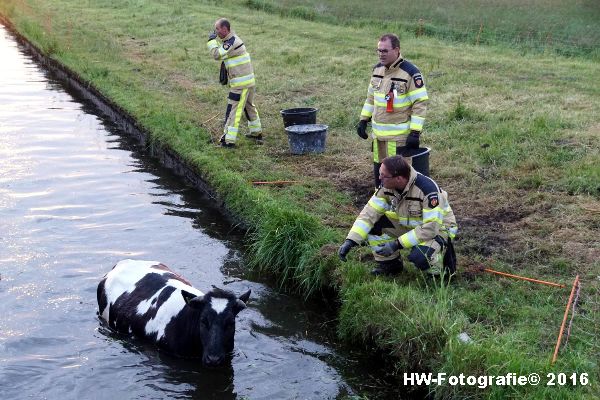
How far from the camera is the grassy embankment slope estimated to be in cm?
721

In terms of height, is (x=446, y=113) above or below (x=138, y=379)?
above

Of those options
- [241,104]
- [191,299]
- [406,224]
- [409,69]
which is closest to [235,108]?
[241,104]

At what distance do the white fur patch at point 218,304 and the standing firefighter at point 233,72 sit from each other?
6726 millimetres

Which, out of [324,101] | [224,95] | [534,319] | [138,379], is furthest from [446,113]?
[138,379]

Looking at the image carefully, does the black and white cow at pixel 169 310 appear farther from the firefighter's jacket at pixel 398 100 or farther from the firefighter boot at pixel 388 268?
the firefighter's jacket at pixel 398 100

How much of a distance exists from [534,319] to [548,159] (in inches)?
200

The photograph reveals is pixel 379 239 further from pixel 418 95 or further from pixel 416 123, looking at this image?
pixel 418 95

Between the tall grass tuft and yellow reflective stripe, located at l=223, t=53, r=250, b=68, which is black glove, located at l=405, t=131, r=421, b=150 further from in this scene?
yellow reflective stripe, located at l=223, t=53, r=250, b=68

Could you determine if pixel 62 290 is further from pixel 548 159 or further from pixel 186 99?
pixel 186 99

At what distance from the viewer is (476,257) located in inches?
352

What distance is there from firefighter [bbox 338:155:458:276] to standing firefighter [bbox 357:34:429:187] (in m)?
1.66

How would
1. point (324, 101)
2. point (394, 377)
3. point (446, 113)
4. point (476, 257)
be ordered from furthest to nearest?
point (324, 101), point (446, 113), point (476, 257), point (394, 377)

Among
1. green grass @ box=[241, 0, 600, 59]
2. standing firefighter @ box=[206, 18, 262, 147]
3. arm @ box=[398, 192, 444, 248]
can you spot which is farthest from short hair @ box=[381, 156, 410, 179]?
green grass @ box=[241, 0, 600, 59]

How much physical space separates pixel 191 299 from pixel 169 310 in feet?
1.99
